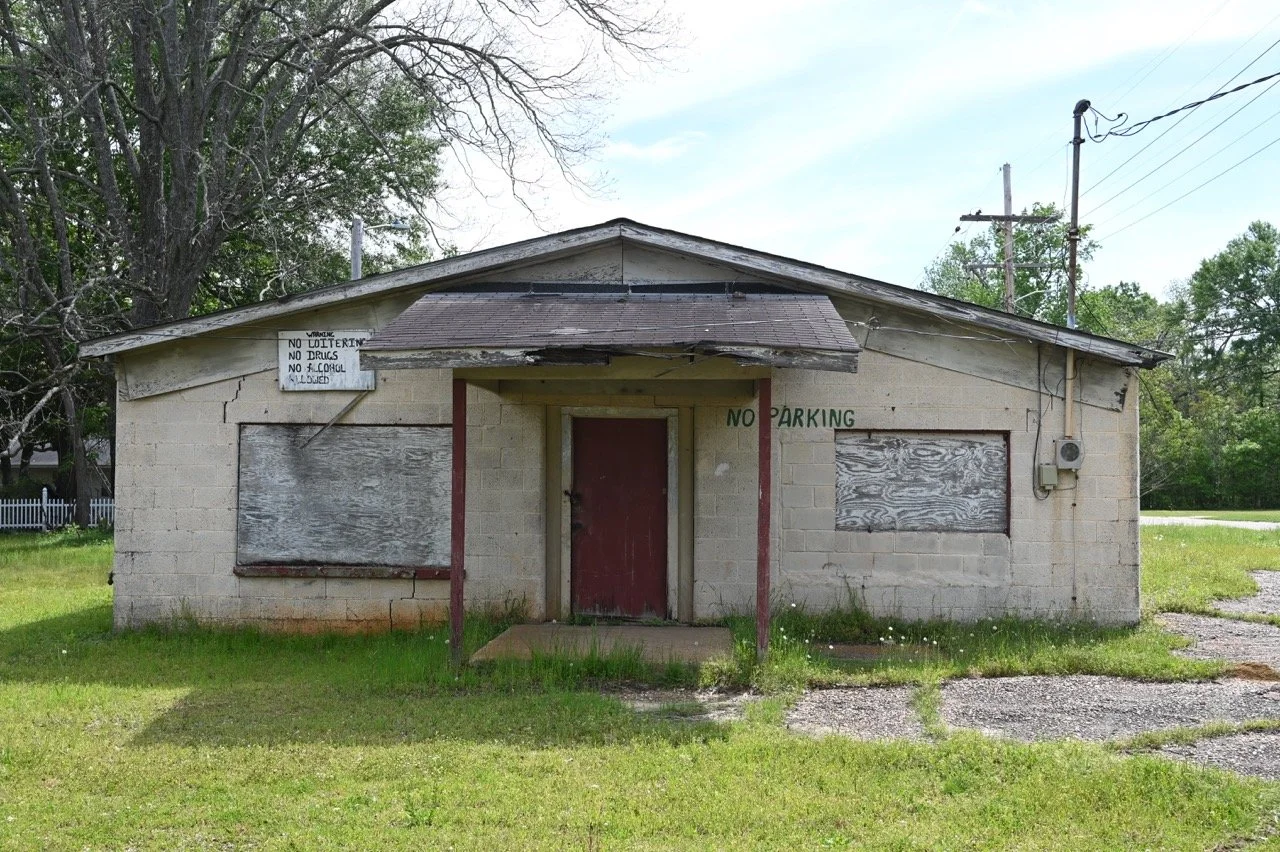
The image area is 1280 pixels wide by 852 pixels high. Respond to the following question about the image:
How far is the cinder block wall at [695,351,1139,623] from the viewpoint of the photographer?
1047cm

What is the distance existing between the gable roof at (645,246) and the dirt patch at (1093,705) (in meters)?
3.24

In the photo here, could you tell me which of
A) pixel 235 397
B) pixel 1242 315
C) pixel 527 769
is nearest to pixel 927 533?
pixel 527 769

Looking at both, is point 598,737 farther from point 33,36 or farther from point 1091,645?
point 33,36

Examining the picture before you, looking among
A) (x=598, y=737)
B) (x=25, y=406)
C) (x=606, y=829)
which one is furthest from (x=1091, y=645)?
(x=25, y=406)

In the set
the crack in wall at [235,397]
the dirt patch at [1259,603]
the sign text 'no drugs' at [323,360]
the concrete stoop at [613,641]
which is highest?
the sign text 'no drugs' at [323,360]

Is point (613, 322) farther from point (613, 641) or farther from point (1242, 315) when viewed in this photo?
point (1242, 315)

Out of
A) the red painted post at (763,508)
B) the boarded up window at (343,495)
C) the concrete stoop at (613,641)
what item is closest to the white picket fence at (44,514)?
the boarded up window at (343,495)

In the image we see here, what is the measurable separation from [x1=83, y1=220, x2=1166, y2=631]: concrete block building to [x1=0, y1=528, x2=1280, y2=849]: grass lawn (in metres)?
1.33

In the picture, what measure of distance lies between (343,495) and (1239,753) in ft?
26.0

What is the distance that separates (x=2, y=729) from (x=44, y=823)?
88.6 inches

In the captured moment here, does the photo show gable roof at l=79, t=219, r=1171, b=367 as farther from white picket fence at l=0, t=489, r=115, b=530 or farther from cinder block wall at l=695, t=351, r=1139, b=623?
white picket fence at l=0, t=489, r=115, b=530

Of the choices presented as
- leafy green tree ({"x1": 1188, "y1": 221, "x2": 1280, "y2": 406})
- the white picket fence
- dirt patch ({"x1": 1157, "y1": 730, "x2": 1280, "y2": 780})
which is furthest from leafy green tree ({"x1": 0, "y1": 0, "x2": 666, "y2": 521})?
leafy green tree ({"x1": 1188, "y1": 221, "x2": 1280, "y2": 406})

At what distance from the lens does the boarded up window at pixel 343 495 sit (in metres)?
10.9

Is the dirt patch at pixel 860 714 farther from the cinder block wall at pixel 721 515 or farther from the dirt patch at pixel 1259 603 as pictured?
the dirt patch at pixel 1259 603
